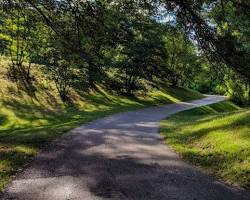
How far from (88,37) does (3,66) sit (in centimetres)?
2459

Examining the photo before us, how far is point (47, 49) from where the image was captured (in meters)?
30.5

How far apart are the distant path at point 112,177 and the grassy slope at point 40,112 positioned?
963 mm

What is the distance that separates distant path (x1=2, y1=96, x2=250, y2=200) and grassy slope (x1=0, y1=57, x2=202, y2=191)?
37.9 inches

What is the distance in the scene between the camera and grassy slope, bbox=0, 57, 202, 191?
12203mm

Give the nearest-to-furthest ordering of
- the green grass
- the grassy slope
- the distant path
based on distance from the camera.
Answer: the distant path, the green grass, the grassy slope

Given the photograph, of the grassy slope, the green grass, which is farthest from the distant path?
the grassy slope

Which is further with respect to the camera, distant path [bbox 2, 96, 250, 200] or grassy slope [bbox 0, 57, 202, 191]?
grassy slope [bbox 0, 57, 202, 191]

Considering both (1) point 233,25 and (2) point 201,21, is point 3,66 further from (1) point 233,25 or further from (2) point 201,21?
(2) point 201,21

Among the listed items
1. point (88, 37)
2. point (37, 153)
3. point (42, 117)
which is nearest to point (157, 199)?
point (37, 153)

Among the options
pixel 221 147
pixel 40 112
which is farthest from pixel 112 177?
pixel 40 112

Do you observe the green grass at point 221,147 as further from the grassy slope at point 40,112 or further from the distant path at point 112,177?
the grassy slope at point 40,112

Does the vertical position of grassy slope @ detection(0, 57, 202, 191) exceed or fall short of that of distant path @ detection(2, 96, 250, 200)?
it falls short

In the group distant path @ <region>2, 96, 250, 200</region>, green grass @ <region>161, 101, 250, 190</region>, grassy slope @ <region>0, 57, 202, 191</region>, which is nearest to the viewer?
distant path @ <region>2, 96, 250, 200</region>

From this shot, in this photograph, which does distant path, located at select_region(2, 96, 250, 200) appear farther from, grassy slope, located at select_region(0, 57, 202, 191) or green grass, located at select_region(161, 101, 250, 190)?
grassy slope, located at select_region(0, 57, 202, 191)
